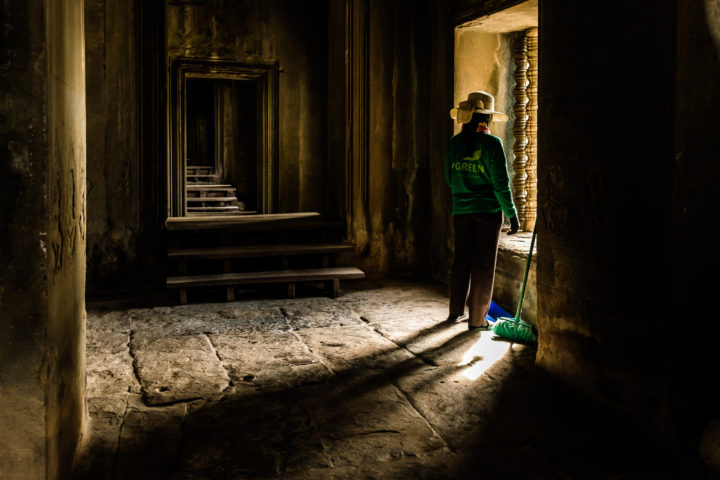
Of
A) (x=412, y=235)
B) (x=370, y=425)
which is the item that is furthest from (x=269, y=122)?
(x=370, y=425)

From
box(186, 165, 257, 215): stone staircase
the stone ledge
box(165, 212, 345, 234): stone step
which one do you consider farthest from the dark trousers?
box(186, 165, 257, 215): stone staircase

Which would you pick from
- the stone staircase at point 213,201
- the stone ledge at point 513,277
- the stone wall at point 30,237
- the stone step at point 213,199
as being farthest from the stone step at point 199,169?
the stone wall at point 30,237

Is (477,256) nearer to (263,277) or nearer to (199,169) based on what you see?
(263,277)

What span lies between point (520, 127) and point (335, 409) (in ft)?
13.3

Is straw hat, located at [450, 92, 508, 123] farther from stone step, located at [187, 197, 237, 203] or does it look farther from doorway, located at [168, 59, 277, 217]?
stone step, located at [187, 197, 237, 203]

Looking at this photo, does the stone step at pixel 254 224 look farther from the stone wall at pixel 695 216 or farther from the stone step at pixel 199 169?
→ the stone step at pixel 199 169

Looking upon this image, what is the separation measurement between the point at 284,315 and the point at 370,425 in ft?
8.38

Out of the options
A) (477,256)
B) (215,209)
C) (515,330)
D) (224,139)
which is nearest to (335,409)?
(515,330)

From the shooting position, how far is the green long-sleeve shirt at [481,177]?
16.6 feet

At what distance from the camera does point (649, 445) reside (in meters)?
3.16

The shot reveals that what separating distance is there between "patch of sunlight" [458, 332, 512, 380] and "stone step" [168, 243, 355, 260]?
2.28 m

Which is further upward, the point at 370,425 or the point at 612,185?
the point at 612,185

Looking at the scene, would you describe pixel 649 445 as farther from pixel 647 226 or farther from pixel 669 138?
pixel 669 138

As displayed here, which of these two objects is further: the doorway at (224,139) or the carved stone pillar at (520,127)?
the doorway at (224,139)
